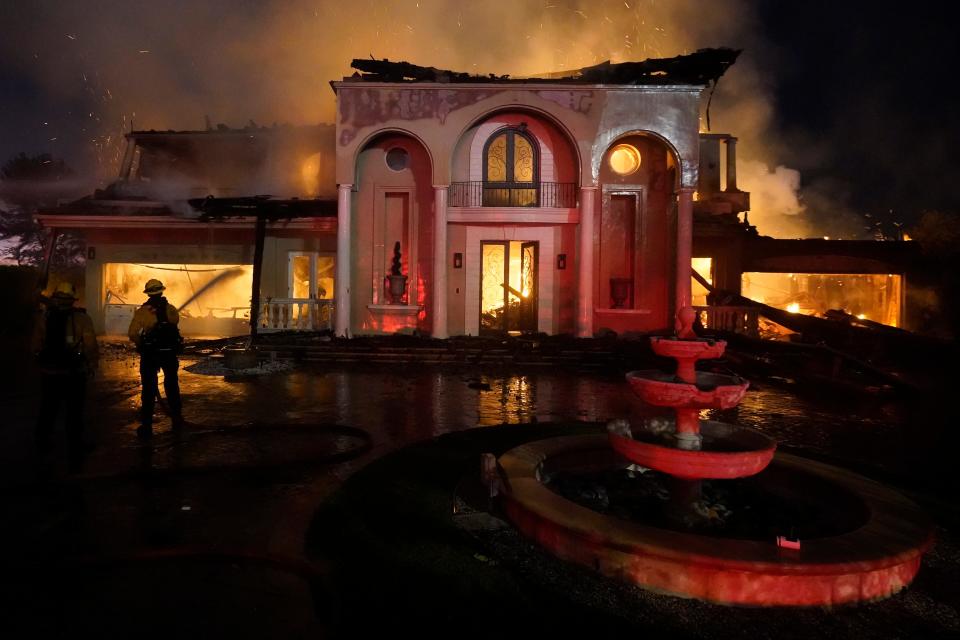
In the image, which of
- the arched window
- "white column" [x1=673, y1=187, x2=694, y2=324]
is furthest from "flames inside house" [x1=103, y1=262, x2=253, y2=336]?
"white column" [x1=673, y1=187, x2=694, y2=324]

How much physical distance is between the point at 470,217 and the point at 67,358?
12663 mm

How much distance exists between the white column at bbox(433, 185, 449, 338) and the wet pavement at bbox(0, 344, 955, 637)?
15.5 ft

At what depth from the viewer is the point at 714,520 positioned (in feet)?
13.8

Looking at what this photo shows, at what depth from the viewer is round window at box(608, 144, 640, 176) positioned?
17.2 metres

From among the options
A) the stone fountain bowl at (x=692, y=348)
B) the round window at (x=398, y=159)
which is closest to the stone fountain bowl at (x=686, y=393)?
the stone fountain bowl at (x=692, y=348)

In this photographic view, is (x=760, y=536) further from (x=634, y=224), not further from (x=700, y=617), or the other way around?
(x=634, y=224)

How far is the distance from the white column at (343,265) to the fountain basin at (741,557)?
13.5 m

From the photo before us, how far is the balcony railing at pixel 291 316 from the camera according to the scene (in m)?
16.6

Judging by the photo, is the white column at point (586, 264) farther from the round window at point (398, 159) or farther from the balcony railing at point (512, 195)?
the round window at point (398, 159)

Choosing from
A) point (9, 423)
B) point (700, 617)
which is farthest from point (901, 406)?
point (9, 423)

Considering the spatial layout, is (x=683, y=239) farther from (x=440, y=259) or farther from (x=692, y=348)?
(x=692, y=348)

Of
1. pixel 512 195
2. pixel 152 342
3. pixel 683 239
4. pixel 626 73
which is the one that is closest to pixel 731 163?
pixel 626 73

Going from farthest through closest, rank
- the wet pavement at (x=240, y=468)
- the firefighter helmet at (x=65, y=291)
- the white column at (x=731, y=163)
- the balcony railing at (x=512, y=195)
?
the white column at (x=731, y=163)
the balcony railing at (x=512, y=195)
the firefighter helmet at (x=65, y=291)
the wet pavement at (x=240, y=468)

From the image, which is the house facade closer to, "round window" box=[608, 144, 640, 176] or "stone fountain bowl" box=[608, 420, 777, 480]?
"round window" box=[608, 144, 640, 176]
